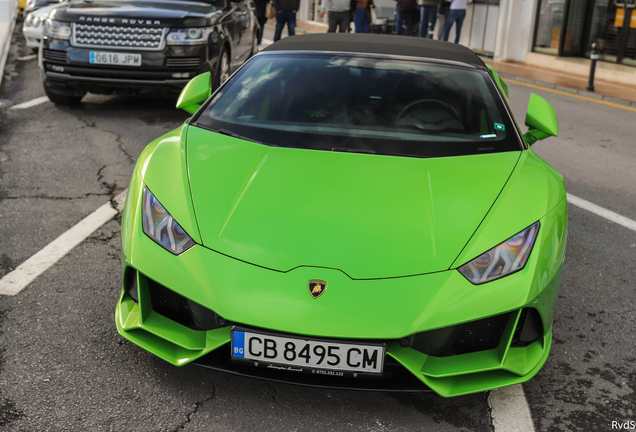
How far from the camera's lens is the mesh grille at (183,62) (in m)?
7.32

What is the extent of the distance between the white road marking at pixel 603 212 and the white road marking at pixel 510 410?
2.59m

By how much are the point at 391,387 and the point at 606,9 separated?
1449cm

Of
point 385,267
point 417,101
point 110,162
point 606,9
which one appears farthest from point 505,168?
point 606,9

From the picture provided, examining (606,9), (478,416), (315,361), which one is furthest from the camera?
(606,9)

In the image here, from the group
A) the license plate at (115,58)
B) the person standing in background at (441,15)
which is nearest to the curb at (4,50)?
the license plate at (115,58)

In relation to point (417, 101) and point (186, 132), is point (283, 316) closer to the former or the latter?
point (186, 132)

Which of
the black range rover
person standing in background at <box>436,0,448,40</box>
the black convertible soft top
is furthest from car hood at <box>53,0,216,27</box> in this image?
person standing in background at <box>436,0,448,40</box>

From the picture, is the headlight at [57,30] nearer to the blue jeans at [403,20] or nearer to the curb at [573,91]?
the curb at [573,91]

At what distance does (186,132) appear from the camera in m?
3.34

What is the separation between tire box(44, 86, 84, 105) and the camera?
308 inches

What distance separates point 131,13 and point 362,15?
8.65 meters

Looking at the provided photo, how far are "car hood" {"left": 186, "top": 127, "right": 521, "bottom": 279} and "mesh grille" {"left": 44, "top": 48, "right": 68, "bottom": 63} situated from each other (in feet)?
15.9

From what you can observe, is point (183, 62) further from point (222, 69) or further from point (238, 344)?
point (238, 344)

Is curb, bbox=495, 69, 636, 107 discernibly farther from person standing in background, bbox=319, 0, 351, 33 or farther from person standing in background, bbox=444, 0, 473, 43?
person standing in background, bbox=319, 0, 351, 33
